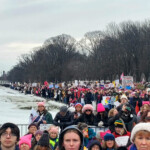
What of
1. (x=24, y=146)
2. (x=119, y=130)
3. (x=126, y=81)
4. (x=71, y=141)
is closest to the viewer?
(x=71, y=141)

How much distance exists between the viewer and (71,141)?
10.8 ft

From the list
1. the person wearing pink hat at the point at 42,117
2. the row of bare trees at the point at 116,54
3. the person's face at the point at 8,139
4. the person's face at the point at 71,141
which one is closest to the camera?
the person's face at the point at 71,141

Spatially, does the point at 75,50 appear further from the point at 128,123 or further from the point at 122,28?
the point at 128,123

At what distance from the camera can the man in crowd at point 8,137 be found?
13.2 feet

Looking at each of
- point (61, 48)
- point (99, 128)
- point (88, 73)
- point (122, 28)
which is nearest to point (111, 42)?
point (122, 28)

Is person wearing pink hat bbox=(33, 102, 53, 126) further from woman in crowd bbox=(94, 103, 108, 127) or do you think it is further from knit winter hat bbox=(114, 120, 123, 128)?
knit winter hat bbox=(114, 120, 123, 128)

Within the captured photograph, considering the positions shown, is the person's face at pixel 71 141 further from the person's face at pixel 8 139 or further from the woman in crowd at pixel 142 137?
the person's face at pixel 8 139

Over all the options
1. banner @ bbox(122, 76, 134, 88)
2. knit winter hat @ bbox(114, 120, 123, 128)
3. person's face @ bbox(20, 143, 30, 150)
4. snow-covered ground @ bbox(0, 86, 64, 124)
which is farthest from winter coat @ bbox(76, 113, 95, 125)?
banner @ bbox(122, 76, 134, 88)

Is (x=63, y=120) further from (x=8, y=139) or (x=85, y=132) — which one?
(x=8, y=139)

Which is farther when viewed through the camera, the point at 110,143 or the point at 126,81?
the point at 126,81

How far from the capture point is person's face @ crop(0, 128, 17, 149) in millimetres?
4020

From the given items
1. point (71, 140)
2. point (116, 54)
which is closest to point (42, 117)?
point (71, 140)

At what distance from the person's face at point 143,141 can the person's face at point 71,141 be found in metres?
0.63

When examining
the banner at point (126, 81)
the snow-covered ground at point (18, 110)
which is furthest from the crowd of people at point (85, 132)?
the banner at point (126, 81)
